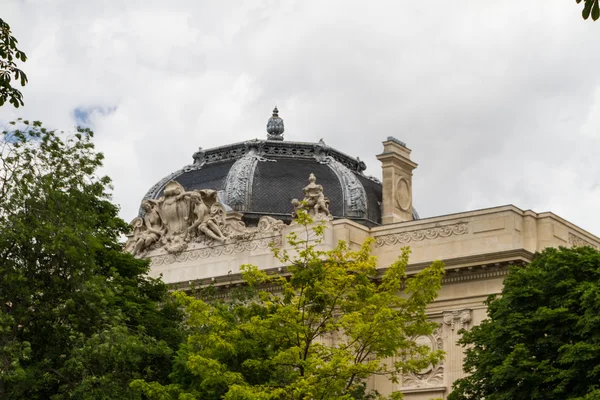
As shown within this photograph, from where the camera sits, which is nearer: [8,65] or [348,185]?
[8,65]

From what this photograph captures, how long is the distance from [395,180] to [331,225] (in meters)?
6.83

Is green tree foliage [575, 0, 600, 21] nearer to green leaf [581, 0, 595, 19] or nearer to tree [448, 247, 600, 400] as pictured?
green leaf [581, 0, 595, 19]

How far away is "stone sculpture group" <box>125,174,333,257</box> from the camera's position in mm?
53656

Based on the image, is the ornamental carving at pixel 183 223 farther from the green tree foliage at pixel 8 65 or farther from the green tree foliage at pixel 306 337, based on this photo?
the green tree foliage at pixel 8 65

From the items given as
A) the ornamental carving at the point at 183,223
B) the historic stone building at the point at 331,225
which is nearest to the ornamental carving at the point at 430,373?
the historic stone building at the point at 331,225

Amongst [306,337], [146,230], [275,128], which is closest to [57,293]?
[306,337]

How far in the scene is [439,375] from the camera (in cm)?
4831

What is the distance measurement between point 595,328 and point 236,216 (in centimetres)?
2070

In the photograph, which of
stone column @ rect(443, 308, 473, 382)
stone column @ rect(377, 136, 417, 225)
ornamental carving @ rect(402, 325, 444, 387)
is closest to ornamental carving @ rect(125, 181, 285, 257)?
stone column @ rect(377, 136, 417, 225)

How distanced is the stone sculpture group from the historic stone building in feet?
0.15

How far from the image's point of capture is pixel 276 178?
5703 centimetres

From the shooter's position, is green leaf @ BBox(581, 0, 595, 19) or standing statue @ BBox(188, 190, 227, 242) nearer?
green leaf @ BBox(581, 0, 595, 19)

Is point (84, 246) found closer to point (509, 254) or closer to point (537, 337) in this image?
point (537, 337)

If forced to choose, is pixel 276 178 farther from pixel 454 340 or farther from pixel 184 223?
pixel 454 340
